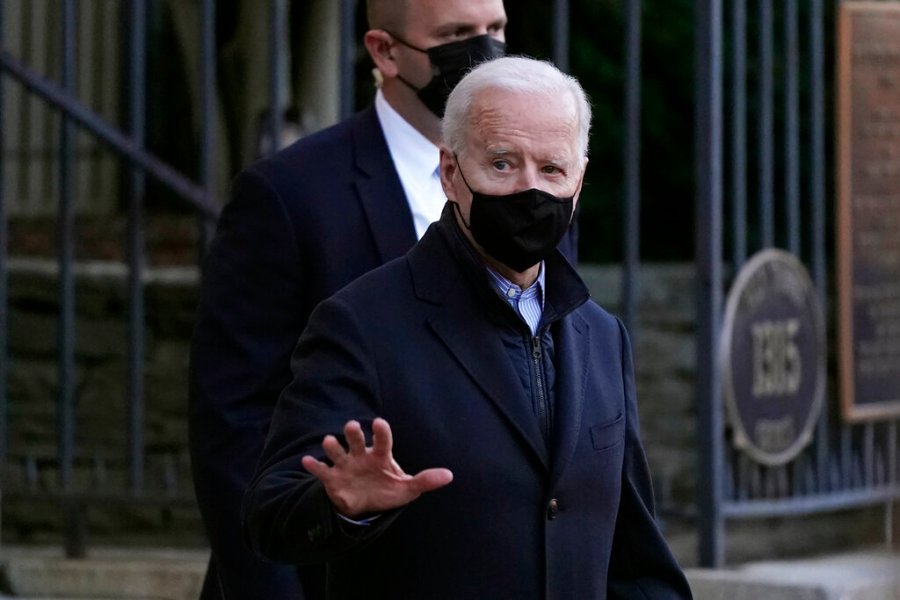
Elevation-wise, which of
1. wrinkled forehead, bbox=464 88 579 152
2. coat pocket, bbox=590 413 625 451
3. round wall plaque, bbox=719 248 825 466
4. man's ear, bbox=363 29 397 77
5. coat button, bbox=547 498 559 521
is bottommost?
round wall plaque, bbox=719 248 825 466

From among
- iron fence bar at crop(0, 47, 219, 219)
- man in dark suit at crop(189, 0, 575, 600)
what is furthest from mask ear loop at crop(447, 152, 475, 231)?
iron fence bar at crop(0, 47, 219, 219)

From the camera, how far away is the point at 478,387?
245 centimetres

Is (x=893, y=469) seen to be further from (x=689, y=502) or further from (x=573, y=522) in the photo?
(x=573, y=522)

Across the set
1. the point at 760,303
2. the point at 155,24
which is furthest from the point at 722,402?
the point at 155,24

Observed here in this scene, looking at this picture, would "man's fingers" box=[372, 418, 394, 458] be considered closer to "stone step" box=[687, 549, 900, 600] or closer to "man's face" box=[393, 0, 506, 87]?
"man's face" box=[393, 0, 506, 87]

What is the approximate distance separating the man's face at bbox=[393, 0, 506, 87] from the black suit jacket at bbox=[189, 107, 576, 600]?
0.22 m

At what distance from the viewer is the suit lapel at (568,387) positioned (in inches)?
96.8

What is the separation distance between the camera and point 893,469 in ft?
19.5

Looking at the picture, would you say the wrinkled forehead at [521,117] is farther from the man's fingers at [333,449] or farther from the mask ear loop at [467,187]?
the man's fingers at [333,449]

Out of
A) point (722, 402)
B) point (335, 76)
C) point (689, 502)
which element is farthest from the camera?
point (335, 76)

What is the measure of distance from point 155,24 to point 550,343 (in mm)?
6469

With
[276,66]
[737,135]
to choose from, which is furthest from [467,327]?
[737,135]

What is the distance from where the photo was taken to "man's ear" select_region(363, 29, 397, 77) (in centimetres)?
342

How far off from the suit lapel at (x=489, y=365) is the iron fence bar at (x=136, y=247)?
286 cm
